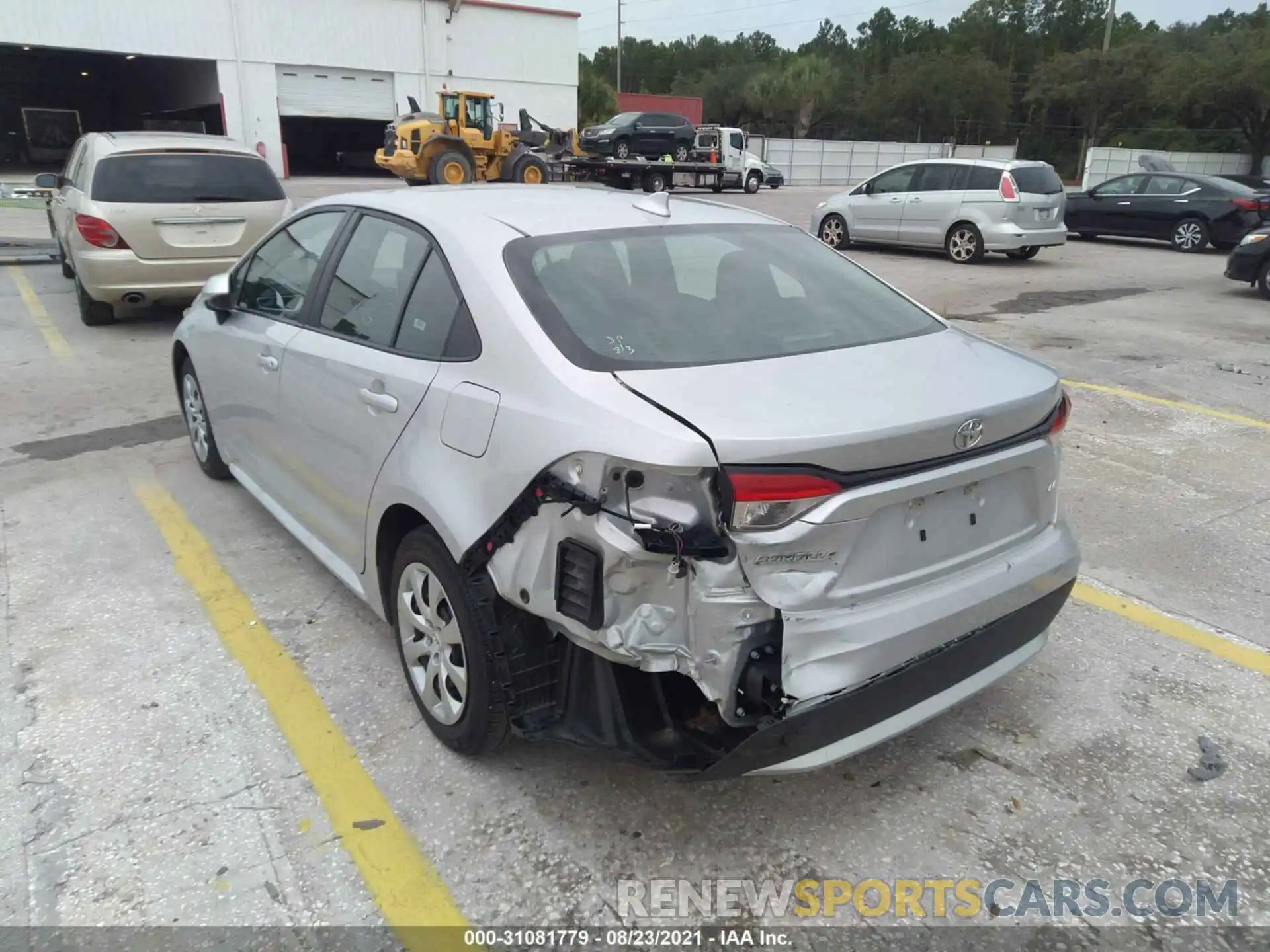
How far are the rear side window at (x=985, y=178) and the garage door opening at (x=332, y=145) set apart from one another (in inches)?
1197

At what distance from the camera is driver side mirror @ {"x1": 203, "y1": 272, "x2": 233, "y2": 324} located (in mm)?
4230

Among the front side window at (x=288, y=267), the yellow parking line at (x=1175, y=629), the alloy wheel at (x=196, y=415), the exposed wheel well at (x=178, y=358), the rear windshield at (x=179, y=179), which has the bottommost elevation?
the yellow parking line at (x=1175, y=629)

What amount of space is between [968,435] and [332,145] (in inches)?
1729

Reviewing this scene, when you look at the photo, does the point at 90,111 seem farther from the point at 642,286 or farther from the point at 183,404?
the point at 642,286

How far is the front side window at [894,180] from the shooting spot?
15.3m

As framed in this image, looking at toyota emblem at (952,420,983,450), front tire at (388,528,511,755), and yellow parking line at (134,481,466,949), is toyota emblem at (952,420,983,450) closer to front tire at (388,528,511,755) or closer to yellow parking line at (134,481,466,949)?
front tire at (388,528,511,755)

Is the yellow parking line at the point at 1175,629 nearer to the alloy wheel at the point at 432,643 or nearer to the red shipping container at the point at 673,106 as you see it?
the alloy wheel at the point at 432,643

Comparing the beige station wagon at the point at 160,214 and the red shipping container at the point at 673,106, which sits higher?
the red shipping container at the point at 673,106

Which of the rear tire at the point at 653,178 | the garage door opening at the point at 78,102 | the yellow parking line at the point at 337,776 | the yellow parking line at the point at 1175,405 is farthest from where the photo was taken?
the garage door opening at the point at 78,102

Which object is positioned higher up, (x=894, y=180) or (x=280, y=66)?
(x=280, y=66)

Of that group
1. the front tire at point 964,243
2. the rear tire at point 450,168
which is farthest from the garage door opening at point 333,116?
the front tire at point 964,243

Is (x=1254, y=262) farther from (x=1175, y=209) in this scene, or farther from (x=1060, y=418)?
(x=1060, y=418)

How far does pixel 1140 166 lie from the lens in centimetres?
3366

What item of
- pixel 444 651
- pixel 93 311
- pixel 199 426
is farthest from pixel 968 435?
pixel 93 311
